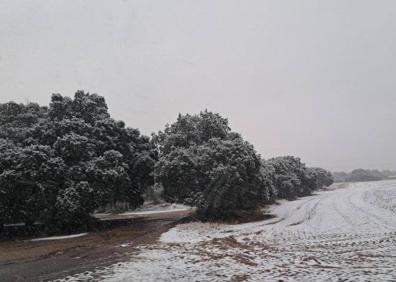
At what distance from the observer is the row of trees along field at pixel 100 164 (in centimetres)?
2733

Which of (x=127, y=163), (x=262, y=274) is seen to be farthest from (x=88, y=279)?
(x=127, y=163)

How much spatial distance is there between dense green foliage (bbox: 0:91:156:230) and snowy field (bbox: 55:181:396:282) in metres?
8.52

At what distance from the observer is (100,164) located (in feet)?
96.9

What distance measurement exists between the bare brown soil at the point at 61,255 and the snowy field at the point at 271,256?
1065 millimetres

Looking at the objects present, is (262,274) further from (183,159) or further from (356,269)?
(183,159)

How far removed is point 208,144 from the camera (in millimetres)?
32188

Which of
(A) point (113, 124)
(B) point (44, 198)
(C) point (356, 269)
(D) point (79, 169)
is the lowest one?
(C) point (356, 269)

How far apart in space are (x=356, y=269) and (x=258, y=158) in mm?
21461

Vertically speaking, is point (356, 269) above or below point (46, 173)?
below

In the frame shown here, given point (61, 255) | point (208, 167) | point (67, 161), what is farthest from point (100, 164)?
point (61, 255)

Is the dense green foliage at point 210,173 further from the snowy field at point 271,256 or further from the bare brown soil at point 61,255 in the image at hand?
the bare brown soil at point 61,255

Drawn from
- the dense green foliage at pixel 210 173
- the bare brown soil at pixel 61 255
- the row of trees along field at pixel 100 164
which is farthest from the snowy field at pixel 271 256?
the row of trees along field at pixel 100 164

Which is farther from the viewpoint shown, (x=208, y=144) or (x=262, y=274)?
(x=208, y=144)

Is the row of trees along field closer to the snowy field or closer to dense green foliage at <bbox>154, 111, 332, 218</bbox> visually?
dense green foliage at <bbox>154, 111, 332, 218</bbox>
